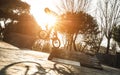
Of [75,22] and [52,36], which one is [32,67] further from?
[75,22]

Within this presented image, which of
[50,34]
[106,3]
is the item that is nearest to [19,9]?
[106,3]

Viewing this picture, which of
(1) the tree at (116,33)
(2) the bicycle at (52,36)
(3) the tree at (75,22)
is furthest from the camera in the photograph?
(1) the tree at (116,33)

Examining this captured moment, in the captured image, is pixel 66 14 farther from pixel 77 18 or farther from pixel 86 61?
pixel 86 61

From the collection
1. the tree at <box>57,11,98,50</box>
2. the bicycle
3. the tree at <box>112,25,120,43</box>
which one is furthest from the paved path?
the tree at <box>112,25,120,43</box>

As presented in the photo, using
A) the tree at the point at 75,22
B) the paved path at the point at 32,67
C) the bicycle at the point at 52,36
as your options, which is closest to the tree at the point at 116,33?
the tree at the point at 75,22

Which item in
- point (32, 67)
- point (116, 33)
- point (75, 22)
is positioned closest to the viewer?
point (32, 67)

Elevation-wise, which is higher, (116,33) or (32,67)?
(116,33)

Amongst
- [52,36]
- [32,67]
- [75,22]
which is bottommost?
[32,67]

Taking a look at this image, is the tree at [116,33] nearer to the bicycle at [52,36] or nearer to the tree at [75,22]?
the tree at [75,22]

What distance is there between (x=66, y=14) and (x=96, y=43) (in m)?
12.5

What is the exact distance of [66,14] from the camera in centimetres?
2391

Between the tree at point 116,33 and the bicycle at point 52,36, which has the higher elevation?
the tree at point 116,33

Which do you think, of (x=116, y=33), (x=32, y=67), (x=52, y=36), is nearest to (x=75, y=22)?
(x=116, y=33)

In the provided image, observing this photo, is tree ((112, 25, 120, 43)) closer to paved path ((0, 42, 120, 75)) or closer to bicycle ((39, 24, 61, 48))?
bicycle ((39, 24, 61, 48))
